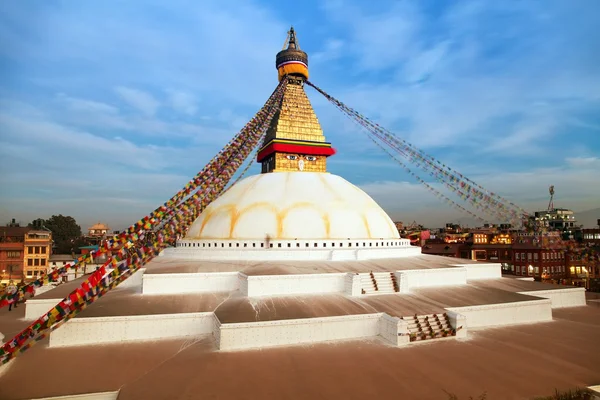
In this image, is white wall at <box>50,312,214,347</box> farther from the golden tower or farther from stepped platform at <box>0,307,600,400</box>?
the golden tower

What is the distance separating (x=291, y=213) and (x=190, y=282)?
4.89 meters

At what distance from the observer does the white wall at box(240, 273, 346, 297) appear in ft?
31.2

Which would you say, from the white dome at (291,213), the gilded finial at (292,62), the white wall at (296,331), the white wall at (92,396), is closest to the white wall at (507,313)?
the white wall at (296,331)

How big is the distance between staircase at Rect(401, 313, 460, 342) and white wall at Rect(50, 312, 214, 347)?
4.60m

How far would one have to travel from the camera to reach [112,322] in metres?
7.68

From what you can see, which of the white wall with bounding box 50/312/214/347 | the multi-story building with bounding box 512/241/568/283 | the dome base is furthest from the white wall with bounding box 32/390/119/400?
the multi-story building with bounding box 512/241/568/283

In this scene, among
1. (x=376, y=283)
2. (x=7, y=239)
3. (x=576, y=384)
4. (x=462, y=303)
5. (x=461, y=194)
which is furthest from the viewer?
(x=7, y=239)

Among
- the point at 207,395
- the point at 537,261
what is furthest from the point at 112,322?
the point at 537,261

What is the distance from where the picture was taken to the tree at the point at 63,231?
4009 cm

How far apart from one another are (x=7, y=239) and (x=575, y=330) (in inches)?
1439

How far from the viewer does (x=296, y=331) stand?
7.61 m

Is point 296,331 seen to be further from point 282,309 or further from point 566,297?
point 566,297

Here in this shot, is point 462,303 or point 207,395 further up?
point 462,303

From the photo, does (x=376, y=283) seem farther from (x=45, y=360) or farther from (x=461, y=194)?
(x=45, y=360)
